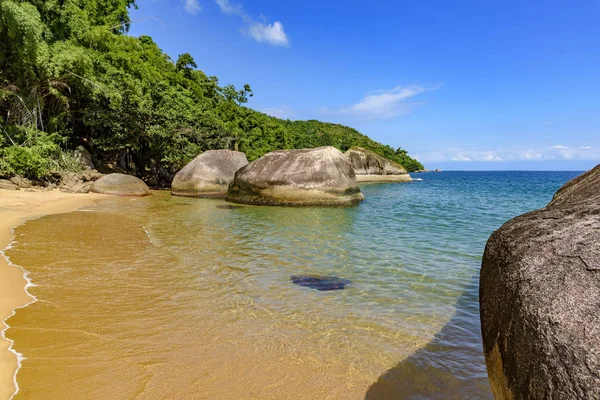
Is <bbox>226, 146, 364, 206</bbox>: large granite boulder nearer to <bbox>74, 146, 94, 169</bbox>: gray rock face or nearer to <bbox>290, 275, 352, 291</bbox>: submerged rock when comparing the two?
<bbox>74, 146, 94, 169</bbox>: gray rock face

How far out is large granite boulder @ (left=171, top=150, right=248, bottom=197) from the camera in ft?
65.4

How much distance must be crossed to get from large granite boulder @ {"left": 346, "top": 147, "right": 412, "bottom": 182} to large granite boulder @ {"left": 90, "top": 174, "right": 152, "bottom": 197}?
36.8 meters

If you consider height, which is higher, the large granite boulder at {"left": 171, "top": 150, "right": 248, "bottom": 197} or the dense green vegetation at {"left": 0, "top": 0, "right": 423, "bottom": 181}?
the dense green vegetation at {"left": 0, "top": 0, "right": 423, "bottom": 181}

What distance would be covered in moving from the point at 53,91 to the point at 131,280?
52.6 ft

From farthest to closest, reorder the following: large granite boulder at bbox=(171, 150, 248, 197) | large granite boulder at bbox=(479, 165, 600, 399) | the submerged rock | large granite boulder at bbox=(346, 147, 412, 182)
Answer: large granite boulder at bbox=(346, 147, 412, 182) → large granite boulder at bbox=(171, 150, 248, 197) → the submerged rock → large granite boulder at bbox=(479, 165, 600, 399)

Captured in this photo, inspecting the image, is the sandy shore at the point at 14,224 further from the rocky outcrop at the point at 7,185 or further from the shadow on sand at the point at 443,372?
the shadow on sand at the point at 443,372

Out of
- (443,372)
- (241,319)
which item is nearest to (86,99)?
(241,319)

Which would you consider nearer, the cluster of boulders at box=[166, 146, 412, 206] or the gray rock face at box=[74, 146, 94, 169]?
the cluster of boulders at box=[166, 146, 412, 206]

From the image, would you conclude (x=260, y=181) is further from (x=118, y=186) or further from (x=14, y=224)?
(x=14, y=224)

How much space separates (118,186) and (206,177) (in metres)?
4.32

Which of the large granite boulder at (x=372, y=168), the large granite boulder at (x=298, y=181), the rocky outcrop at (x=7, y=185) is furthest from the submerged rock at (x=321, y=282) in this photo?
the large granite boulder at (x=372, y=168)

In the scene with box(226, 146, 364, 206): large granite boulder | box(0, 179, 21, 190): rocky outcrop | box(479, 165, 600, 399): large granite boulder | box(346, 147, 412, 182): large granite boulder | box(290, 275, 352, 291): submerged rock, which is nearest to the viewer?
box(479, 165, 600, 399): large granite boulder

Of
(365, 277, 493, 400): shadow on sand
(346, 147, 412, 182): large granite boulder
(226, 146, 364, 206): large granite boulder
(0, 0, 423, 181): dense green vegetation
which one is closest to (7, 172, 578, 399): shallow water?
(365, 277, 493, 400): shadow on sand

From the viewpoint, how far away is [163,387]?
2.83 metres
